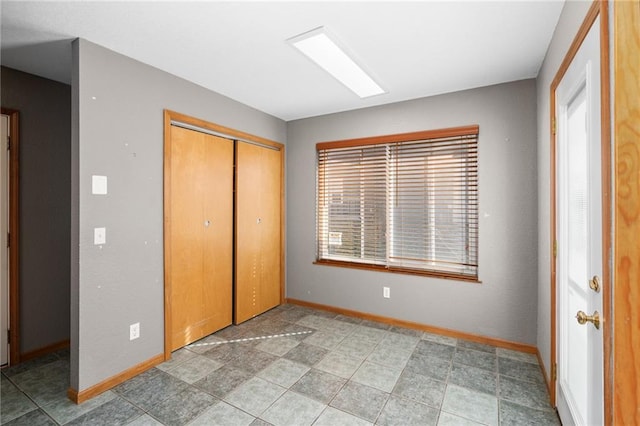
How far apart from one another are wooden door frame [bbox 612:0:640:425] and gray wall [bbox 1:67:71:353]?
4.01m

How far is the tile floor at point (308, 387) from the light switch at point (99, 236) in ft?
3.63

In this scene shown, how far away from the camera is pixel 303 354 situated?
2.79 m

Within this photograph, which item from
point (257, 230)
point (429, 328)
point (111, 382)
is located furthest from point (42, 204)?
point (429, 328)

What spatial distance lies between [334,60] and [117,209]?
2.08 metres

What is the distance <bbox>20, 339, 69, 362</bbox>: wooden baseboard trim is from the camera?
8.73ft

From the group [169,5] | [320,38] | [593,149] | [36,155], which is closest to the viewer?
[593,149]

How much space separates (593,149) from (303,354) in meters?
2.55

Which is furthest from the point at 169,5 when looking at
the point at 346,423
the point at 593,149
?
the point at 346,423

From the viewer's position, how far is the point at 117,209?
7.61 feet

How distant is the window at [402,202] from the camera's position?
3105 mm

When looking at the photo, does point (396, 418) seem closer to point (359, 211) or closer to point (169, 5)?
point (359, 211)

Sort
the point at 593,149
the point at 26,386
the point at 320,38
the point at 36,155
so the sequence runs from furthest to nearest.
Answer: the point at 36,155 < the point at 26,386 < the point at 320,38 < the point at 593,149

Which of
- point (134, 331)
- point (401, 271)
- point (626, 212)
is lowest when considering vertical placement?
point (134, 331)

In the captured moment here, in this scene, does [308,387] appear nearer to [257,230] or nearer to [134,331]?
[134,331]
